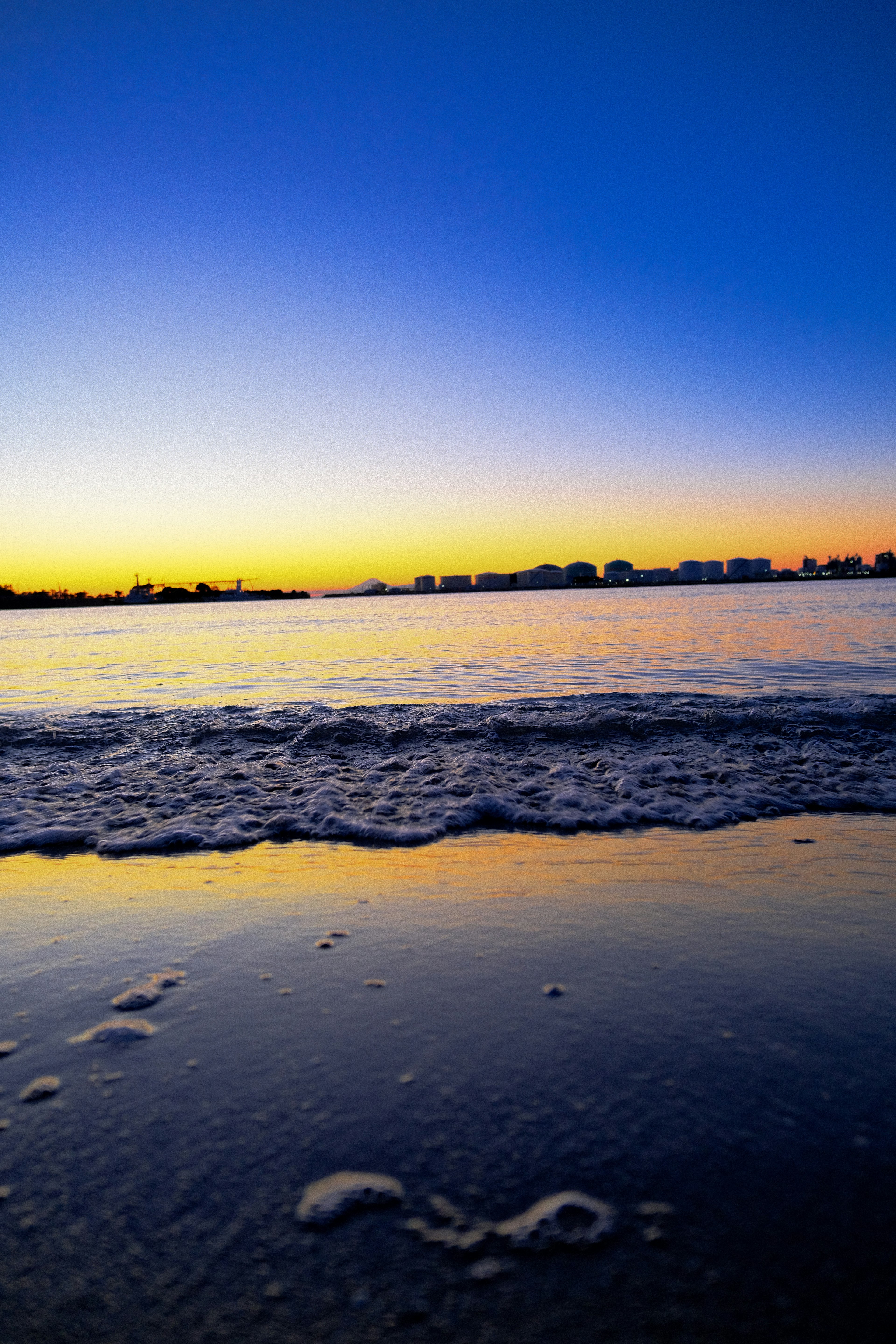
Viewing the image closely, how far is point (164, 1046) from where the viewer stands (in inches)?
116

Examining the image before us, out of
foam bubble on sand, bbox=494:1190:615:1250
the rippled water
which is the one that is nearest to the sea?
foam bubble on sand, bbox=494:1190:615:1250

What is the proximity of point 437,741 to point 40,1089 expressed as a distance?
7421 mm

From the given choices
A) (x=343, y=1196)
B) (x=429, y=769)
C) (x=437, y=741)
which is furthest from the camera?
(x=437, y=741)

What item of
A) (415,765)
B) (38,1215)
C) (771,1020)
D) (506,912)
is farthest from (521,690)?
(38,1215)

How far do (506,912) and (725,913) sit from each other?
1.32 m

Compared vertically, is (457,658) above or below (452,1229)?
above

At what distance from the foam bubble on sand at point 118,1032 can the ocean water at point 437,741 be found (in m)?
2.82

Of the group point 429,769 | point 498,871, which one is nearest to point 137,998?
point 498,871

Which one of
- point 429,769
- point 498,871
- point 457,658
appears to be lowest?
point 498,871

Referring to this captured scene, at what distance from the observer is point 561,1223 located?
2018 millimetres

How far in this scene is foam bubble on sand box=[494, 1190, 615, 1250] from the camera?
1961 mm

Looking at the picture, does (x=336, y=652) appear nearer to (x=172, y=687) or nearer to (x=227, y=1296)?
(x=172, y=687)

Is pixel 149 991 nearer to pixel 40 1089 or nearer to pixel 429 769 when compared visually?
pixel 40 1089

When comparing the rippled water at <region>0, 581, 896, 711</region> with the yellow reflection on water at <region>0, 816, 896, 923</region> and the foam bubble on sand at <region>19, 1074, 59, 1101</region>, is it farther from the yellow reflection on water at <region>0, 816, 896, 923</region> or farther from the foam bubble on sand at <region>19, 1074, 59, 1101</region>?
the foam bubble on sand at <region>19, 1074, 59, 1101</region>
